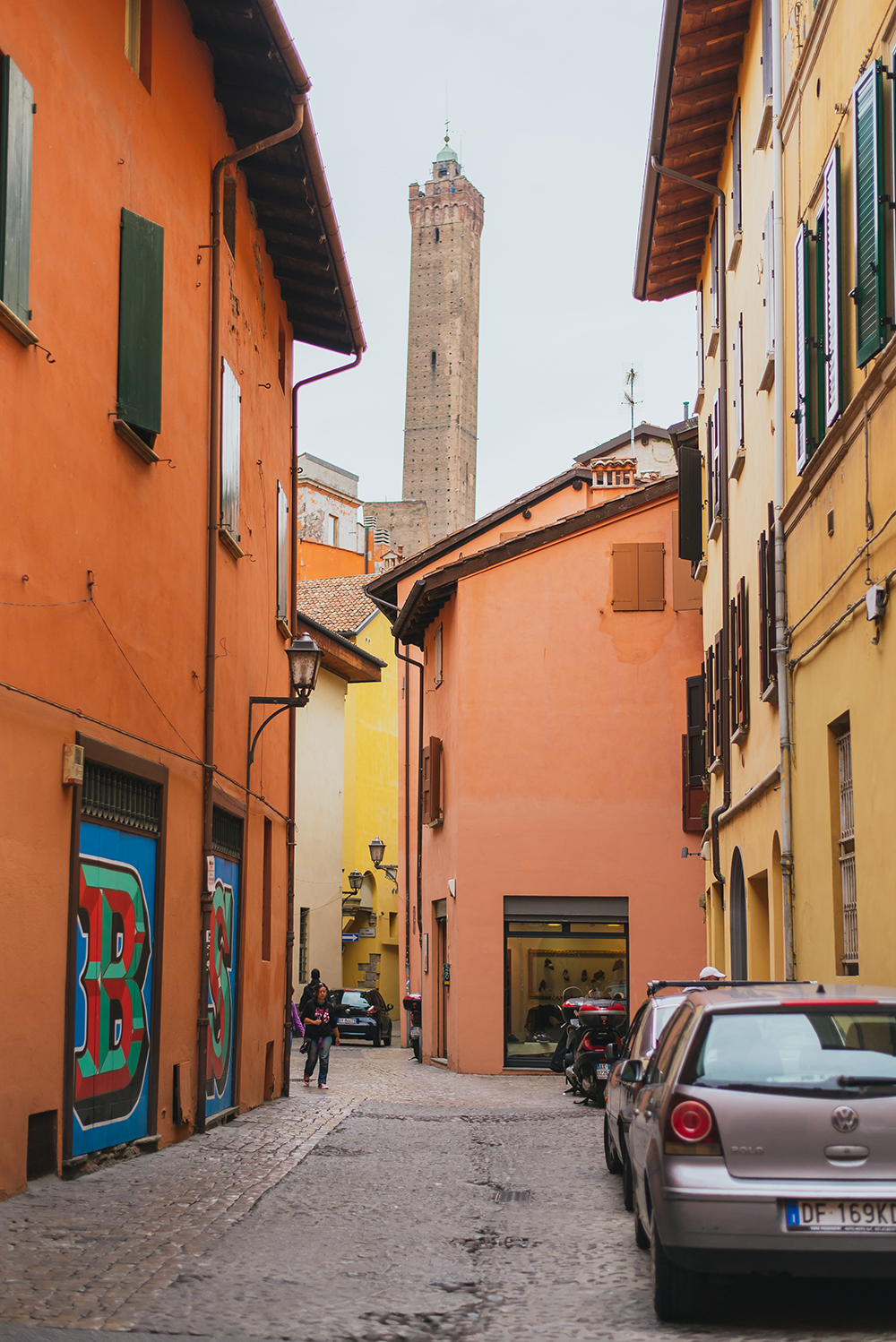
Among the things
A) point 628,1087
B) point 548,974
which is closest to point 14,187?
point 628,1087

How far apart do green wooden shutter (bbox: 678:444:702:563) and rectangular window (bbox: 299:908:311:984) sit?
61.6 feet

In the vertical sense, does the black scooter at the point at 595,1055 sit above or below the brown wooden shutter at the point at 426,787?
below

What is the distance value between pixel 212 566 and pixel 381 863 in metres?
33.8

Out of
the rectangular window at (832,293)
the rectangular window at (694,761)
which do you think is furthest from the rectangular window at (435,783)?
the rectangular window at (832,293)

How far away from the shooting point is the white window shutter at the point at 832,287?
11.4 m

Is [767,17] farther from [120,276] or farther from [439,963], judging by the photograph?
[439,963]

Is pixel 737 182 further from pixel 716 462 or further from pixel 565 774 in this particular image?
pixel 565 774

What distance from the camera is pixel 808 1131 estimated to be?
6.40m

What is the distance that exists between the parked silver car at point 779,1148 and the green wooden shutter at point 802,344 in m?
6.91

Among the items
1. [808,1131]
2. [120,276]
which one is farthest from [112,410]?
[808,1131]

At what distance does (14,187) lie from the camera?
31.2 ft

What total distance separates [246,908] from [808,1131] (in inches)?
449

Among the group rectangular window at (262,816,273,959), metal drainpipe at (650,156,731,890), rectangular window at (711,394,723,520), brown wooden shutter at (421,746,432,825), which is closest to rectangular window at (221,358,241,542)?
rectangular window at (262,816,273,959)

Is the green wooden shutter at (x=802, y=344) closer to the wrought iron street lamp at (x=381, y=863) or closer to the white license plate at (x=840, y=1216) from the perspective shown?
the white license plate at (x=840, y=1216)
